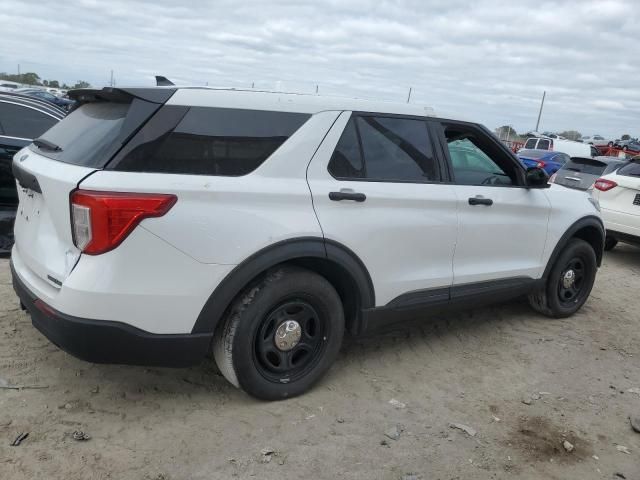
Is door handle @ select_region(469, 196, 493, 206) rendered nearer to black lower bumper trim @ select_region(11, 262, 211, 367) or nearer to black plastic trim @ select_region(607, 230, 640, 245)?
black lower bumper trim @ select_region(11, 262, 211, 367)

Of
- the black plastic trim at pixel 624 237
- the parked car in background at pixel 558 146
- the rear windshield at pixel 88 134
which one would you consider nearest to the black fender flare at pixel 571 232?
the black plastic trim at pixel 624 237

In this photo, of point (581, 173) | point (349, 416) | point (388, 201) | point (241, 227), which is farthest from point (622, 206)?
point (241, 227)

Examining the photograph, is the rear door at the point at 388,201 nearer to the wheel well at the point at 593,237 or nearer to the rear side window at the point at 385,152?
the rear side window at the point at 385,152

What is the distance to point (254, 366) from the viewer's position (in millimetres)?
3129

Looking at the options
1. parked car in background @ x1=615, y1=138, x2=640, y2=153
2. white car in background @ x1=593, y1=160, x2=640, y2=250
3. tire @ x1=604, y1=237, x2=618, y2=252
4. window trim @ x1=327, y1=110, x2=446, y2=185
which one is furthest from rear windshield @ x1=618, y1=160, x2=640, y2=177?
parked car in background @ x1=615, y1=138, x2=640, y2=153

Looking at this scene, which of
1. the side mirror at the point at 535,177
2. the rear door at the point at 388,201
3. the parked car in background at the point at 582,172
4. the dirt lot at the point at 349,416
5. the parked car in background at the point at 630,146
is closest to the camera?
the dirt lot at the point at 349,416

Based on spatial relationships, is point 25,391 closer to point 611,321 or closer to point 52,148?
point 52,148

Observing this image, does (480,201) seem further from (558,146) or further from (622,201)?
(558,146)

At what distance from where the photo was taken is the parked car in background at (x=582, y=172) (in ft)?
33.8

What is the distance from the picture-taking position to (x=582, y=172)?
10719 mm

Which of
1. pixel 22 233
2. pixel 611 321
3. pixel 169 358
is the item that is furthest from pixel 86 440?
pixel 611 321

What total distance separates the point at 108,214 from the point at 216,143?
2.17 ft

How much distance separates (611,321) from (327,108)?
3.64 m

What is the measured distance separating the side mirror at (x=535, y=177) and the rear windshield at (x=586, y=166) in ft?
21.6
